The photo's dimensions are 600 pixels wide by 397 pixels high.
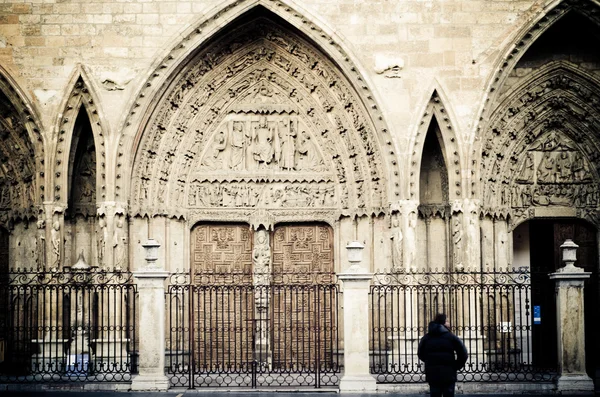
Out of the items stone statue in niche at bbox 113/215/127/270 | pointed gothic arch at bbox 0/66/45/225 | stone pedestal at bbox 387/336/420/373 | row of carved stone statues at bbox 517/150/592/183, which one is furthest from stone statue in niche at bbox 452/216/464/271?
pointed gothic arch at bbox 0/66/45/225

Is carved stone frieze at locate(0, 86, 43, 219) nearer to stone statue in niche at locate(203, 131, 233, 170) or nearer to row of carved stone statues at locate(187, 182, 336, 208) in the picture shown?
row of carved stone statues at locate(187, 182, 336, 208)

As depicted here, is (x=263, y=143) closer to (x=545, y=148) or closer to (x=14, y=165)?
(x=14, y=165)

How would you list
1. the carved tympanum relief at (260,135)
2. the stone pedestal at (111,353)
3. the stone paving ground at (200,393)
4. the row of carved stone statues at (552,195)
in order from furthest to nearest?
the row of carved stone statues at (552,195) → the carved tympanum relief at (260,135) → the stone pedestal at (111,353) → the stone paving ground at (200,393)

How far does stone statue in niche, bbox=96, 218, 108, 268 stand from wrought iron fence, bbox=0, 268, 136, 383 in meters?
0.24

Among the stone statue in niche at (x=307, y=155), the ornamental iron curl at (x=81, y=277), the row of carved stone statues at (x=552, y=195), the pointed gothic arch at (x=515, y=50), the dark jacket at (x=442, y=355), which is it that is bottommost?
the dark jacket at (x=442, y=355)

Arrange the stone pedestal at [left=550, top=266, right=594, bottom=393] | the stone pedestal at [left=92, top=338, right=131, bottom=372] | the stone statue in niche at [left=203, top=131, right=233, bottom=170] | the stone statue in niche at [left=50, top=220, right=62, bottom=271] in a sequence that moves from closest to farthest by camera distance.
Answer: the stone pedestal at [left=550, top=266, right=594, bottom=393] < the stone pedestal at [left=92, top=338, right=131, bottom=372] < the stone statue in niche at [left=50, top=220, right=62, bottom=271] < the stone statue in niche at [left=203, top=131, right=233, bottom=170]

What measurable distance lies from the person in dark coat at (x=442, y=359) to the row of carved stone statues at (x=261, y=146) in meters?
7.73

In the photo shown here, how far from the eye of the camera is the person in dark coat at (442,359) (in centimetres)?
1238

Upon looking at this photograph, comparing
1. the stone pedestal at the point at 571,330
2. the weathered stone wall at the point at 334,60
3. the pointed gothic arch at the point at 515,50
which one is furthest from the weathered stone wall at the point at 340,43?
the stone pedestal at the point at 571,330

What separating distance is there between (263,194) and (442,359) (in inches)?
312

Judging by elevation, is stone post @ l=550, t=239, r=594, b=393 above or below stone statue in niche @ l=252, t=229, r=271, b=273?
below

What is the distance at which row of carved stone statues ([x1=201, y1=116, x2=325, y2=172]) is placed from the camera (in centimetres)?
1973

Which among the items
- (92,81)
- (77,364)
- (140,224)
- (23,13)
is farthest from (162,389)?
(23,13)

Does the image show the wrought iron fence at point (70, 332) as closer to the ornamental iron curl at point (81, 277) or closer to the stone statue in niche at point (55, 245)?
the ornamental iron curl at point (81, 277)
